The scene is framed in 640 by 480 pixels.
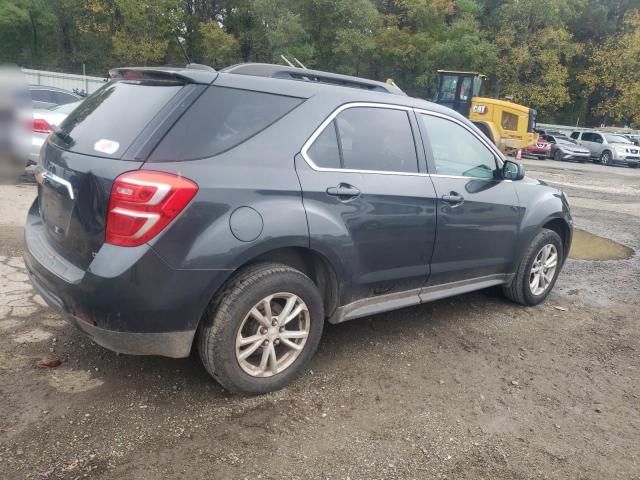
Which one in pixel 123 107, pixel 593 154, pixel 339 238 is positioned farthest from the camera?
pixel 593 154

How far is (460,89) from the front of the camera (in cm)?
2205

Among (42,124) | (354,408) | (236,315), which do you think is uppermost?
(42,124)

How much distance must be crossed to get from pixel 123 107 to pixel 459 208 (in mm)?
2357

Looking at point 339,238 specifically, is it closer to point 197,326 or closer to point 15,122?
point 197,326

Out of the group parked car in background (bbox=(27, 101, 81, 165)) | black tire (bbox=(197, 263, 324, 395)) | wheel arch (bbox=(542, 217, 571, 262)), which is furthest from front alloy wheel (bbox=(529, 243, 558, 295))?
parked car in background (bbox=(27, 101, 81, 165))

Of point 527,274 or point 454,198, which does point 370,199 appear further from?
point 527,274

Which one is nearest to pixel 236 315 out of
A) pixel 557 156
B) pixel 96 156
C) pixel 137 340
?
pixel 137 340

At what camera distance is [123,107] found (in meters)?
3.03

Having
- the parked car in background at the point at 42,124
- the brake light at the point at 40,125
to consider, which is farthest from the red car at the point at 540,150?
the brake light at the point at 40,125

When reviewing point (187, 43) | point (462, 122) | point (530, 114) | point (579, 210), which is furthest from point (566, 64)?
point (462, 122)

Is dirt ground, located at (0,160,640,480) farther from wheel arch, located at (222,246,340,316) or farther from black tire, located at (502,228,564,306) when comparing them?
wheel arch, located at (222,246,340,316)

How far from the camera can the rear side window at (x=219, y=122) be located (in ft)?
9.03

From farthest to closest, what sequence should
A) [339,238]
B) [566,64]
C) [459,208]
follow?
[566,64] < [459,208] < [339,238]

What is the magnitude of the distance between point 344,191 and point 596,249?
18.8 feet
